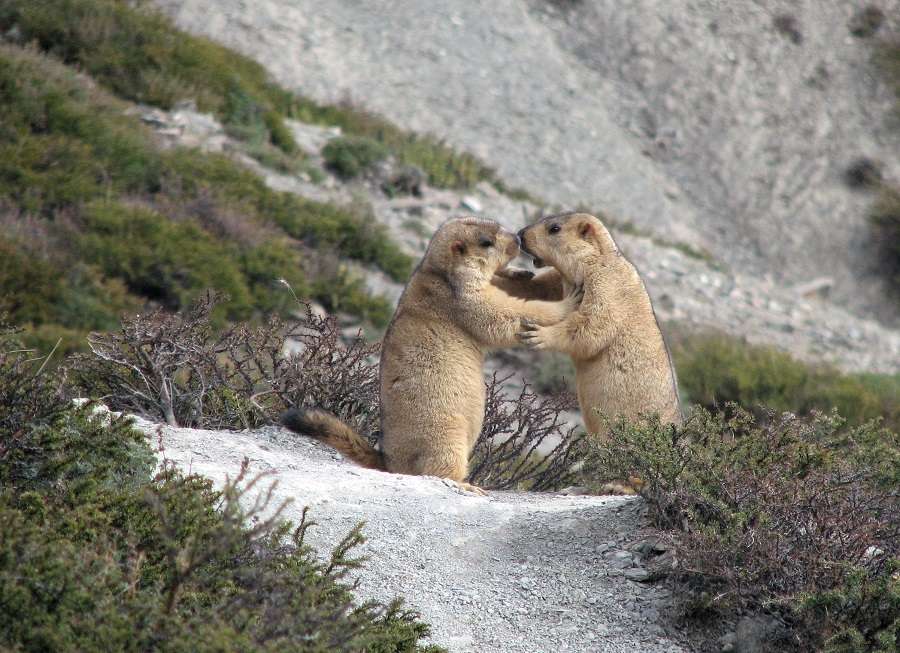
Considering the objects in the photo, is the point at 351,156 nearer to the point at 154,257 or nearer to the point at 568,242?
the point at 154,257

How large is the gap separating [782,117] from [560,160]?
7.67m

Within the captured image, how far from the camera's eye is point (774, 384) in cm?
2183

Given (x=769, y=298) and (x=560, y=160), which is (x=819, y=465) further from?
(x=560, y=160)

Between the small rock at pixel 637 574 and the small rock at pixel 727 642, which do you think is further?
the small rock at pixel 637 574

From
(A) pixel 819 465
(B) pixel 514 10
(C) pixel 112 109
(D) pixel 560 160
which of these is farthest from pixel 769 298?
(A) pixel 819 465

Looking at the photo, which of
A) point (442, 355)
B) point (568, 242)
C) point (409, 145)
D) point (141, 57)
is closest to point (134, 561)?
point (442, 355)

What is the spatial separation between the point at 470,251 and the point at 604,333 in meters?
1.17

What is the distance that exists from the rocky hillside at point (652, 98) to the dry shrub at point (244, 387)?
2086cm

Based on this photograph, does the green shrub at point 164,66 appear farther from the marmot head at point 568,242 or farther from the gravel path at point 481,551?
the gravel path at point 481,551

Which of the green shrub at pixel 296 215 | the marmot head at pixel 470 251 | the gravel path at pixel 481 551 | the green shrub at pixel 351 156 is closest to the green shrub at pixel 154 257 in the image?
the green shrub at pixel 296 215

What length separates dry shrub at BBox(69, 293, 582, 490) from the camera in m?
9.15

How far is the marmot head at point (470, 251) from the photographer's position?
870 centimetres

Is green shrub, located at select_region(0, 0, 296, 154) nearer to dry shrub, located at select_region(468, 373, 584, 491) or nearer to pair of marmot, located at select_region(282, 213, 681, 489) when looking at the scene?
dry shrub, located at select_region(468, 373, 584, 491)

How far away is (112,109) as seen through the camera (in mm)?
23016
